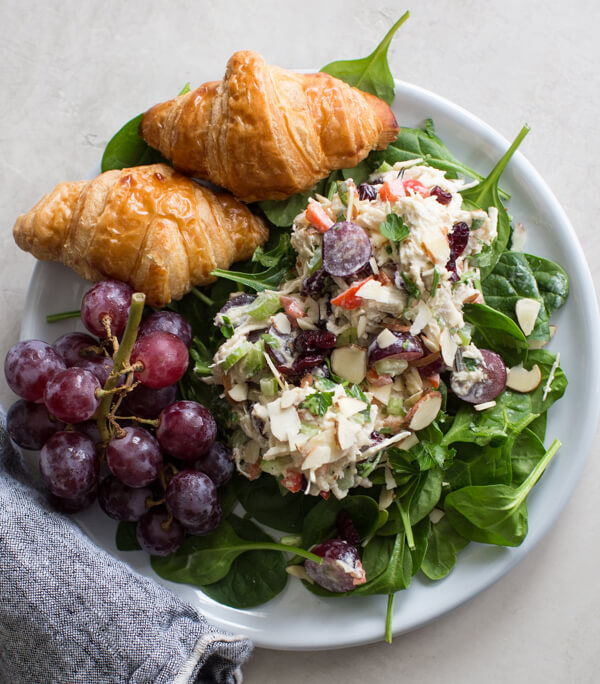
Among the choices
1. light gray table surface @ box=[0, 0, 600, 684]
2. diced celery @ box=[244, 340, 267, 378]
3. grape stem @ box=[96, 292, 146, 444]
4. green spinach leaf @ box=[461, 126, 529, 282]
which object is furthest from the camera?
light gray table surface @ box=[0, 0, 600, 684]

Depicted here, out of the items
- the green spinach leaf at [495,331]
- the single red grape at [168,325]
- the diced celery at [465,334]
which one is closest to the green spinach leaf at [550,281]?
the green spinach leaf at [495,331]

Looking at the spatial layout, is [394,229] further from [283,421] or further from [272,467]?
[272,467]

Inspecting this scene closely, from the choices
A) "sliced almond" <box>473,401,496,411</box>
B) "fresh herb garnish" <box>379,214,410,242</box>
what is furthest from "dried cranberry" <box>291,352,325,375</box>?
"sliced almond" <box>473,401,496,411</box>

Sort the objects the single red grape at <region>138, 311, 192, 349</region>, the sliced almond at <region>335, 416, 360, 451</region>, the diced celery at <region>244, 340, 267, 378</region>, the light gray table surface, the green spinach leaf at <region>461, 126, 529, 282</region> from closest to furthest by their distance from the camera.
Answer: the sliced almond at <region>335, 416, 360, 451</region> → the diced celery at <region>244, 340, 267, 378</region> → the single red grape at <region>138, 311, 192, 349</region> → the green spinach leaf at <region>461, 126, 529, 282</region> → the light gray table surface

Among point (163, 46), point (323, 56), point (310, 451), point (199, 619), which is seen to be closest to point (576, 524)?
point (310, 451)

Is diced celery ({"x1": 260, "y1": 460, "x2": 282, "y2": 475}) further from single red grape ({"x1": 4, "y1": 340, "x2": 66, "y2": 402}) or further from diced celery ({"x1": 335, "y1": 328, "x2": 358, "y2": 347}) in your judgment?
single red grape ({"x1": 4, "y1": 340, "x2": 66, "y2": 402})

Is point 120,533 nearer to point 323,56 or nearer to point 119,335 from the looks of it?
point 119,335
